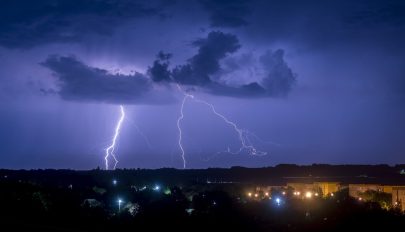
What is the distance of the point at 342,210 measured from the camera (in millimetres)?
16734

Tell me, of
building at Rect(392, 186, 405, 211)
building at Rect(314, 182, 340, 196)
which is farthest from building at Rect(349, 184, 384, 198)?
building at Rect(314, 182, 340, 196)

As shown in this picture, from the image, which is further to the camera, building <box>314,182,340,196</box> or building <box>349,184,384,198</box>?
building <box>314,182,340,196</box>

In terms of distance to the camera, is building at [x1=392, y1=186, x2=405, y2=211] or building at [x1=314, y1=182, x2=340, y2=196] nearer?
building at [x1=392, y1=186, x2=405, y2=211]

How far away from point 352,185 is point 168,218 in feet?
111

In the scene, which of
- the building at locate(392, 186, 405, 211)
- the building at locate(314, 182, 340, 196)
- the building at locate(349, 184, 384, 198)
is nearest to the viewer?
the building at locate(392, 186, 405, 211)

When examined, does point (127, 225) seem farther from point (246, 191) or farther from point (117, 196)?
point (246, 191)

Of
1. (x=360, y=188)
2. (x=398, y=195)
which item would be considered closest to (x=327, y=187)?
(x=360, y=188)

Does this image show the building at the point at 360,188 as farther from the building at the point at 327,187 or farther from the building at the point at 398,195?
the building at the point at 327,187

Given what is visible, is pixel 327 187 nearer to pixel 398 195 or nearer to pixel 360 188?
pixel 360 188

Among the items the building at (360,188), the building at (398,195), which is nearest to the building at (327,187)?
the building at (360,188)

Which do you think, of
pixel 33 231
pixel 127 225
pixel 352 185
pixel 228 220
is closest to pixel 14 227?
pixel 33 231

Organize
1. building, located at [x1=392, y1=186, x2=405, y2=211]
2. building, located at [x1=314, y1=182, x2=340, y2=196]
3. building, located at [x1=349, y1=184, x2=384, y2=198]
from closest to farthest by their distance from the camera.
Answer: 1. building, located at [x1=392, y1=186, x2=405, y2=211]
2. building, located at [x1=349, y1=184, x2=384, y2=198]
3. building, located at [x1=314, y1=182, x2=340, y2=196]

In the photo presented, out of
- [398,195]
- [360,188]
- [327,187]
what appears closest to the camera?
[398,195]

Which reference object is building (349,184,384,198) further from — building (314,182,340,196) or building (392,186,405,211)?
building (314,182,340,196)
